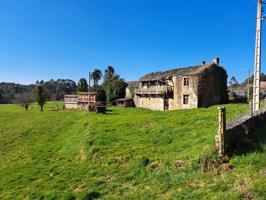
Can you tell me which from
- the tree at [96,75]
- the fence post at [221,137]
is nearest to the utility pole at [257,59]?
the fence post at [221,137]

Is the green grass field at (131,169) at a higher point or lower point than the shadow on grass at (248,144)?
lower

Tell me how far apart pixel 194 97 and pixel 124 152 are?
2654 cm

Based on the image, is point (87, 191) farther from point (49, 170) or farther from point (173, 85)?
point (173, 85)

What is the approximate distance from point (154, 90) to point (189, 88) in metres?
8.30

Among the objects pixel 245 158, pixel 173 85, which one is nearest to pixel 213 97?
pixel 173 85

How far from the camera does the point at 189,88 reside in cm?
3997

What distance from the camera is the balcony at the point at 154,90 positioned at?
43.6m

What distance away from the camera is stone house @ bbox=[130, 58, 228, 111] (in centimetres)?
3900

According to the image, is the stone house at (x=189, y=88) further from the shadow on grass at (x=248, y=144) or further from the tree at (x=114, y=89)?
the shadow on grass at (x=248, y=144)

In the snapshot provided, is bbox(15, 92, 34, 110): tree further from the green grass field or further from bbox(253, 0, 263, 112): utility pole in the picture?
bbox(253, 0, 263, 112): utility pole

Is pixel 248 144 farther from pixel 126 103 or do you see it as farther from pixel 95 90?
pixel 95 90

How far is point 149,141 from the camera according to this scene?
16.1 m

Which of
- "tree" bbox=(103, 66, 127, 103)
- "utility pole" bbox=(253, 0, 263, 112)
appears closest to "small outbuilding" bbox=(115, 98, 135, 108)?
"tree" bbox=(103, 66, 127, 103)

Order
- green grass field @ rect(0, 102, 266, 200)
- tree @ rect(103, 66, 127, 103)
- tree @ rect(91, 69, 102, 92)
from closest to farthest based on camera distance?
green grass field @ rect(0, 102, 266, 200)
tree @ rect(103, 66, 127, 103)
tree @ rect(91, 69, 102, 92)
